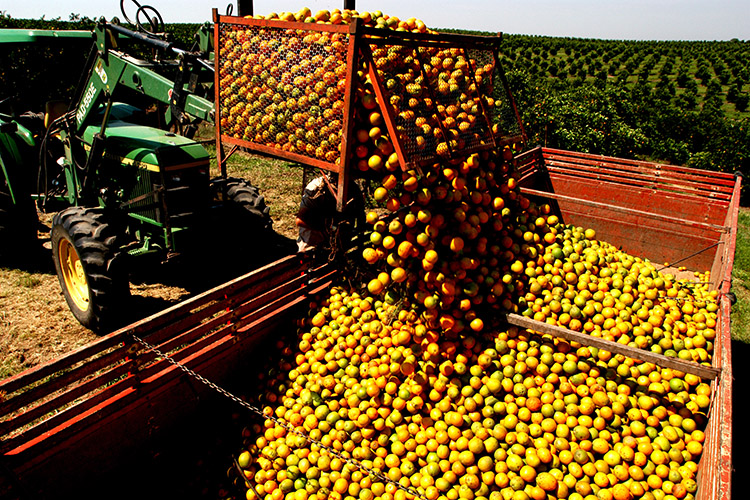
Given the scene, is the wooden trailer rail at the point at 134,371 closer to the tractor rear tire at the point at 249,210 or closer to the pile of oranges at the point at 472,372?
the pile of oranges at the point at 472,372

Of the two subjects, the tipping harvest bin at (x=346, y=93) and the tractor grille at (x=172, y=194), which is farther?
the tractor grille at (x=172, y=194)

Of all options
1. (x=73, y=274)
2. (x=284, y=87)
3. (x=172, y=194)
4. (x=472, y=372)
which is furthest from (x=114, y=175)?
(x=472, y=372)

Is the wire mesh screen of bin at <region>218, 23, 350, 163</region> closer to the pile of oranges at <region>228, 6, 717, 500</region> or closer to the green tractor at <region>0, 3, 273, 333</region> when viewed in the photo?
the pile of oranges at <region>228, 6, 717, 500</region>

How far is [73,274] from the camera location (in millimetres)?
6961

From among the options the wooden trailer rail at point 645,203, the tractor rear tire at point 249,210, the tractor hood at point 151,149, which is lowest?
the tractor rear tire at point 249,210

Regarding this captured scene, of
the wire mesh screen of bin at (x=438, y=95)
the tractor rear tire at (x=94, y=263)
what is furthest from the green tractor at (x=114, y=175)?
the wire mesh screen of bin at (x=438, y=95)

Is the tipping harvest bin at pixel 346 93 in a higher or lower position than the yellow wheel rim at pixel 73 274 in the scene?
higher

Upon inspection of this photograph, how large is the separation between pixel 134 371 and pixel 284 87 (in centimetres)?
281

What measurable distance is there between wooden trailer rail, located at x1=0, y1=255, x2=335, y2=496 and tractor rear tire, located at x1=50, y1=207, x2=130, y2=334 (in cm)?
196

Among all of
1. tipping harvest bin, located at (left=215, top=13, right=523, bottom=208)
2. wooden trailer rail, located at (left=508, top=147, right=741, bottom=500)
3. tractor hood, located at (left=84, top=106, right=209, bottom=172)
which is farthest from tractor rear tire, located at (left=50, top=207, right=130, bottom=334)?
wooden trailer rail, located at (left=508, top=147, right=741, bottom=500)

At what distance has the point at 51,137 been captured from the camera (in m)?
7.60

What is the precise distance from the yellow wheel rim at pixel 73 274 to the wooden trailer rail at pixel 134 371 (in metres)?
2.68

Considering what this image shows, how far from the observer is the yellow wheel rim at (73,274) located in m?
6.70

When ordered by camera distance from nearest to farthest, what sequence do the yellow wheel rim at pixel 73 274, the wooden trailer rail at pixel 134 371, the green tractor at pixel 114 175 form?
the wooden trailer rail at pixel 134 371 → the green tractor at pixel 114 175 → the yellow wheel rim at pixel 73 274
